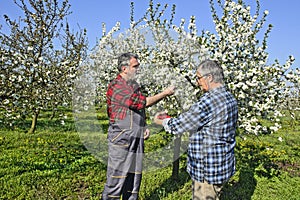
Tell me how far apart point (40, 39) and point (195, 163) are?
6.25 meters

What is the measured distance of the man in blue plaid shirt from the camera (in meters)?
2.56

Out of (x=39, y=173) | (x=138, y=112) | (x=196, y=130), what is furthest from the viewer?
(x=39, y=173)

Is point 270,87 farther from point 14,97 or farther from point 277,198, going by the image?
point 14,97

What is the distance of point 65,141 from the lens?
28.0 feet

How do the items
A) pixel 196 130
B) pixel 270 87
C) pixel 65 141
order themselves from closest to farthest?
1. pixel 196 130
2. pixel 270 87
3. pixel 65 141

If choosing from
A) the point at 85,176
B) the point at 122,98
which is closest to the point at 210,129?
the point at 122,98

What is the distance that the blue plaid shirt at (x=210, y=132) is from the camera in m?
2.55

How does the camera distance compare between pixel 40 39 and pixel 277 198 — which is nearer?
pixel 277 198

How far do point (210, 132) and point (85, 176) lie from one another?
3.43 metres

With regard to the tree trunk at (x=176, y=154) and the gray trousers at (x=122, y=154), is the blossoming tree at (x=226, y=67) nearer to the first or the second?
the tree trunk at (x=176, y=154)

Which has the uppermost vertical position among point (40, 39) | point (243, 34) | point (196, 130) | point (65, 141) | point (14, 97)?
point (40, 39)

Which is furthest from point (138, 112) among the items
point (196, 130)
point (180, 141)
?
point (180, 141)

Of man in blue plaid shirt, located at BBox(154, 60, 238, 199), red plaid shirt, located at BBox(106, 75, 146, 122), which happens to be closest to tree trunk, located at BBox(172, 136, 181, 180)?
red plaid shirt, located at BBox(106, 75, 146, 122)

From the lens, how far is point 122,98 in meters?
3.10
